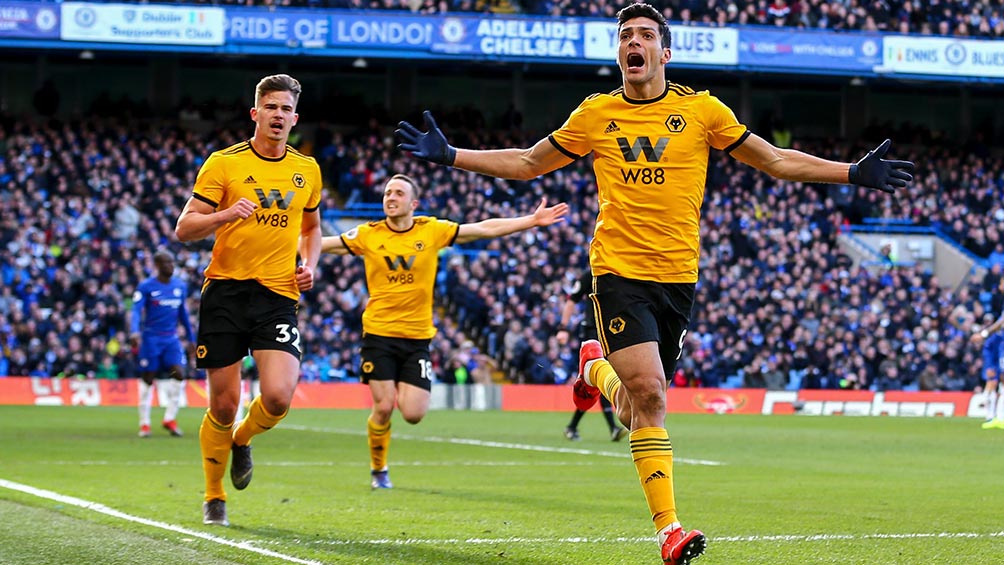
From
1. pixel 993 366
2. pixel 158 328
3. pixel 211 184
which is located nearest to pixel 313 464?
pixel 158 328

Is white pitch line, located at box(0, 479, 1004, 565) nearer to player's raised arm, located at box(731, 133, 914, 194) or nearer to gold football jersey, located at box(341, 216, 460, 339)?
player's raised arm, located at box(731, 133, 914, 194)

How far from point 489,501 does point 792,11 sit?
3306cm

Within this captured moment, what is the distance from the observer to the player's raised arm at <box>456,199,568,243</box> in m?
10.5

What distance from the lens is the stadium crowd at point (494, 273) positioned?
31094mm

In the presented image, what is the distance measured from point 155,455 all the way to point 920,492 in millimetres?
7940

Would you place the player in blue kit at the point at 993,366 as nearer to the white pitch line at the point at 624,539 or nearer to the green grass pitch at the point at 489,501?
the green grass pitch at the point at 489,501

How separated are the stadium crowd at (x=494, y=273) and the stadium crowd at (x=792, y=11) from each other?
3773mm

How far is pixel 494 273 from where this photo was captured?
112ft

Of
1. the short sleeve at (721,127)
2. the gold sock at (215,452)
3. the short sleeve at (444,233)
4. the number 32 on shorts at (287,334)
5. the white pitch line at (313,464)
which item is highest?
the short sleeve at (721,127)

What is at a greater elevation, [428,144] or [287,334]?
[428,144]

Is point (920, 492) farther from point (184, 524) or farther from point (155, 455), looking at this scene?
point (155, 455)

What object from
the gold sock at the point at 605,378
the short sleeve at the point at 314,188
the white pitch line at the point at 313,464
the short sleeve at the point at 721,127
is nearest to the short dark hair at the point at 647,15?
the short sleeve at the point at 721,127

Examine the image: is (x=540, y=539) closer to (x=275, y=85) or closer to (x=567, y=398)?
(x=275, y=85)

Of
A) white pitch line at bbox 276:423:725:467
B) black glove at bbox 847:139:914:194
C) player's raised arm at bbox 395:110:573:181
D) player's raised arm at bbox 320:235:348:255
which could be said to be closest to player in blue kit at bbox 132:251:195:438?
white pitch line at bbox 276:423:725:467
